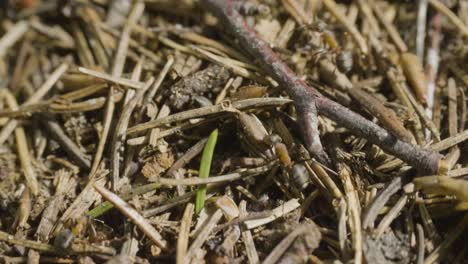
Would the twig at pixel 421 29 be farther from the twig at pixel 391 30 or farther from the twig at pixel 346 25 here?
the twig at pixel 346 25

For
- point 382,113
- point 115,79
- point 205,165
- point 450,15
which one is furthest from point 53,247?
point 450,15

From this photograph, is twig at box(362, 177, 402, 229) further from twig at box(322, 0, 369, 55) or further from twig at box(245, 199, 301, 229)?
twig at box(322, 0, 369, 55)

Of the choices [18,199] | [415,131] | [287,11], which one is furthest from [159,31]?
[415,131]

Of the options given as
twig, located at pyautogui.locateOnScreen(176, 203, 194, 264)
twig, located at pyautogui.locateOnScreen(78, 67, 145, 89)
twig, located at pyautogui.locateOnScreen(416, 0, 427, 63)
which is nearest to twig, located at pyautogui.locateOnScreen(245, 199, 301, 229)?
twig, located at pyautogui.locateOnScreen(176, 203, 194, 264)

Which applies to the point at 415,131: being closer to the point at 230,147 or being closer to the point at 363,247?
the point at 363,247

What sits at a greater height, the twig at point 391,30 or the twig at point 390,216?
the twig at point 391,30

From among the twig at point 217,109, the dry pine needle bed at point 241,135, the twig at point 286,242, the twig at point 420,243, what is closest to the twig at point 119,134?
the dry pine needle bed at point 241,135

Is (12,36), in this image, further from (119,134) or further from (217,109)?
(217,109)
